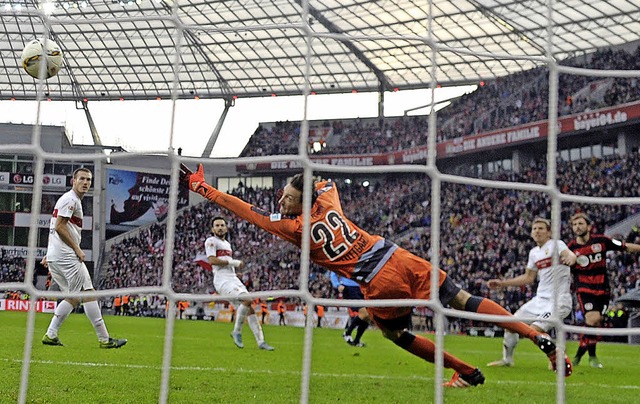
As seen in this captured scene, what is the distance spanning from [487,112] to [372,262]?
67.6ft

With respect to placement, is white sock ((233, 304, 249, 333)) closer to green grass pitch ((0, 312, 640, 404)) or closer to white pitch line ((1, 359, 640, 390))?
green grass pitch ((0, 312, 640, 404))

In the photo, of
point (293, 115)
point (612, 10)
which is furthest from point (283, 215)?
point (293, 115)

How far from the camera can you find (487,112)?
24312 millimetres

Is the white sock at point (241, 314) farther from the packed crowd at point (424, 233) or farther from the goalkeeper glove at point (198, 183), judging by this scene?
the packed crowd at point (424, 233)

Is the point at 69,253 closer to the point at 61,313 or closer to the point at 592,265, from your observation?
the point at 61,313

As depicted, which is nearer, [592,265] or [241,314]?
[592,265]

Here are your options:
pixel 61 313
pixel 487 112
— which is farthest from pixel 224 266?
pixel 487 112

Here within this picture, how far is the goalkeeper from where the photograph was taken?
438cm

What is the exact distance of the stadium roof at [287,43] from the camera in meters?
22.8

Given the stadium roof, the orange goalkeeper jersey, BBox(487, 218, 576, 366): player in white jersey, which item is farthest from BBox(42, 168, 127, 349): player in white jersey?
the stadium roof

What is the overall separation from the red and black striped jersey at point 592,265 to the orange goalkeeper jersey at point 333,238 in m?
2.41

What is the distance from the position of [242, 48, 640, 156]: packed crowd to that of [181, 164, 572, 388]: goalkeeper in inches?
644

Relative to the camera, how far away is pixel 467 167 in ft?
77.4

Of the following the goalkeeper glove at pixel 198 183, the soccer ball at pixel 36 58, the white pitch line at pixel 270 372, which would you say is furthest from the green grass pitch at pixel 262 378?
the soccer ball at pixel 36 58
